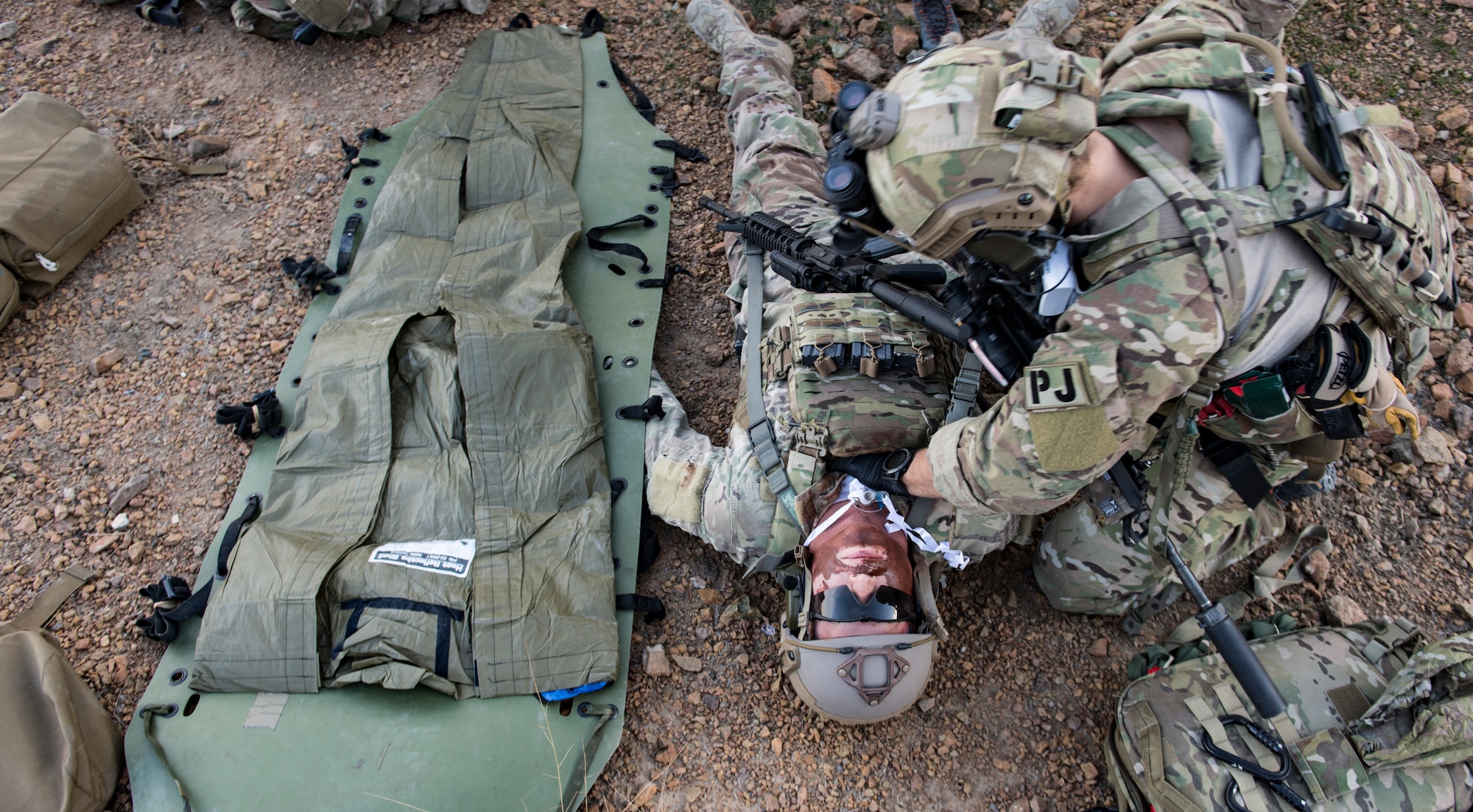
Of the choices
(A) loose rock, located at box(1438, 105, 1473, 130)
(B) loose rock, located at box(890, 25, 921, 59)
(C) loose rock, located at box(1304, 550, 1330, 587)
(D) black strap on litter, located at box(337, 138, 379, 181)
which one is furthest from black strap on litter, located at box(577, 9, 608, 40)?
(A) loose rock, located at box(1438, 105, 1473, 130)

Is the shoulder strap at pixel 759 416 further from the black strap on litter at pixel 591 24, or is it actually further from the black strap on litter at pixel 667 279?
the black strap on litter at pixel 591 24

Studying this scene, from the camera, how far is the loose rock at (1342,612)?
130 inches

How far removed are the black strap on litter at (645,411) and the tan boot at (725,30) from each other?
225cm

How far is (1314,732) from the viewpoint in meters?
2.71

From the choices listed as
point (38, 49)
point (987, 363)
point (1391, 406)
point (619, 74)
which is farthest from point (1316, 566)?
point (38, 49)

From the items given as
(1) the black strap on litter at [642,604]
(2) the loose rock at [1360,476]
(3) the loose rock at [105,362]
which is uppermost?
(3) the loose rock at [105,362]

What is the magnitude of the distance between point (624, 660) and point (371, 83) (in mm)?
3616

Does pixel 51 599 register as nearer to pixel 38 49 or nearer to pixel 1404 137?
pixel 38 49

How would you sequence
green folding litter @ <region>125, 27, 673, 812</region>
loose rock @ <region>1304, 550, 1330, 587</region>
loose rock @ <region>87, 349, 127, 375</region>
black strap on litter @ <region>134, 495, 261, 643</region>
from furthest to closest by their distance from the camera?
loose rock @ <region>87, 349, 127, 375</region> → loose rock @ <region>1304, 550, 1330, 587</region> → black strap on litter @ <region>134, 495, 261, 643</region> → green folding litter @ <region>125, 27, 673, 812</region>

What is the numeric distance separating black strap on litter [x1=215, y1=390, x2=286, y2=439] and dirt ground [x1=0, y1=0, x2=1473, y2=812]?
0.16m

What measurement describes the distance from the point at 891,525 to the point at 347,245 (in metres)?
2.80

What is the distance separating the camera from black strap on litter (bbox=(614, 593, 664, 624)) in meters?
3.16

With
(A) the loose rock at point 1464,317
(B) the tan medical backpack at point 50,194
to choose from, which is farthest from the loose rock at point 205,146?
(A) the loose rock at point 1464,317

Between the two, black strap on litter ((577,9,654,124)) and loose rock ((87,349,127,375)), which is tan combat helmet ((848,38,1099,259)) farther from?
loose rock ((87,349,127,375))
